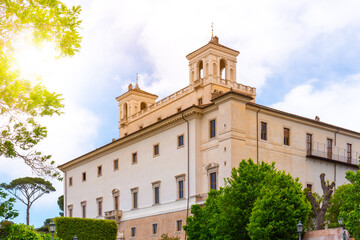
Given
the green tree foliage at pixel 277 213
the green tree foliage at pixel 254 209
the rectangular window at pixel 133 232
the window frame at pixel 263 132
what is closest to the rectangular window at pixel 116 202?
the rectangular window at pixel 133 232

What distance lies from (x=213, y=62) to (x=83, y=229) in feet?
68.8

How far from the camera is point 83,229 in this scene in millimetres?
44844

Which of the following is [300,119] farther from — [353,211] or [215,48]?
[353,211]

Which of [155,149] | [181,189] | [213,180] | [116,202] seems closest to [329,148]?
[213,180]

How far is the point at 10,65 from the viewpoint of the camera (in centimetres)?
1129

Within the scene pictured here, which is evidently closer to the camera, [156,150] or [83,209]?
[156,150]

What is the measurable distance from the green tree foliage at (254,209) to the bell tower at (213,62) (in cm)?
2105

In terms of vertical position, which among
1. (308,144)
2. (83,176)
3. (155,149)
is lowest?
(83,176)

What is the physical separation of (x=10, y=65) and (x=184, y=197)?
34.4 metres

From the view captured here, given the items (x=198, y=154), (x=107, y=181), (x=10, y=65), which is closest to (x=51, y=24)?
(x=10, y=65)

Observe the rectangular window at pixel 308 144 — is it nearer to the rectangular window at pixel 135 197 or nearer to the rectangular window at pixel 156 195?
the rectangular window at pixel 156 195

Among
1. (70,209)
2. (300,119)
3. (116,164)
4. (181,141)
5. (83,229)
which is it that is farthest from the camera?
(70,209)

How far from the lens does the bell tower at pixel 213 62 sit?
178 ft

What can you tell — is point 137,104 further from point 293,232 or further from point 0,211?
point 0,211
